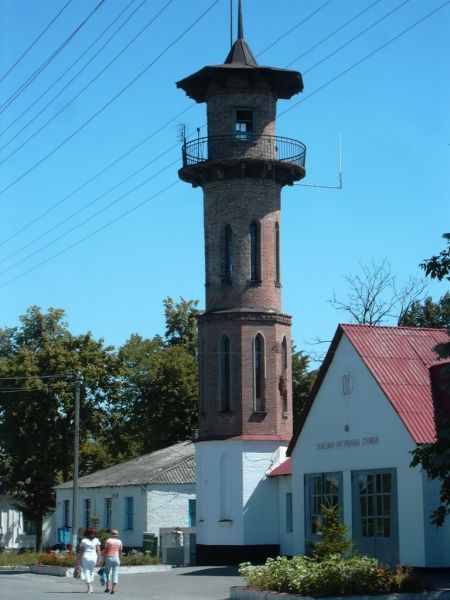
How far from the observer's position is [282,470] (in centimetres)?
3841

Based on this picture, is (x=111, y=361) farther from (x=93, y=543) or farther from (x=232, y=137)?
(x=93, y=543)

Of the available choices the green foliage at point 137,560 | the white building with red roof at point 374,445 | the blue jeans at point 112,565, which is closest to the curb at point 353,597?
the blue jeans at point 112,565

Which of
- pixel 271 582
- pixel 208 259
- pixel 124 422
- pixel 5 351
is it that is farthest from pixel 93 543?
pixel 5 351

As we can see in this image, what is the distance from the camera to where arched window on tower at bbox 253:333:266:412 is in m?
39.9

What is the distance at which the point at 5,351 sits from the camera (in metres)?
67.7

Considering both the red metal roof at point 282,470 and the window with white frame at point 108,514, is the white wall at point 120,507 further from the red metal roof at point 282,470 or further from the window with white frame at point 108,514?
the red metal roof at point 282,470

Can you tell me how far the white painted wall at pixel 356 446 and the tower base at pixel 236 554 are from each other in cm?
281

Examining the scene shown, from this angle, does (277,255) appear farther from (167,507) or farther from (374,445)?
(167,507)

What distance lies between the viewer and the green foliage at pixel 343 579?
22.6 m

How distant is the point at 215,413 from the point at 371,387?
9.37 metres

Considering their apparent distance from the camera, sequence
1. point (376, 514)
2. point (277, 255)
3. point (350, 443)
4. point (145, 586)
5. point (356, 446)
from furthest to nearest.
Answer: point (277, 255)
point (350, 443)
point (356, 446)
point (376, 514)
point (145, 586)

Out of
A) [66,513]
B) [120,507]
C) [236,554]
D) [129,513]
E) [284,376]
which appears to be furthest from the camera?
[66,513]

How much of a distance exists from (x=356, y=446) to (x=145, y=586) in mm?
7367

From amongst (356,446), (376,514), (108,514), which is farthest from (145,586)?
(108,514)
